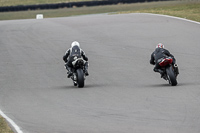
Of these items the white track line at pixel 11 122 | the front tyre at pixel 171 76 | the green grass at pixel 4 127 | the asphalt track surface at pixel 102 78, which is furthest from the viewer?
the front tyre at pixel 171 76

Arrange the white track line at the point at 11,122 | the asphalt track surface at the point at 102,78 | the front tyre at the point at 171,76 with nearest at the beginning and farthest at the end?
the white track line at the point at 11,122, the asphalt track surface at the point at 102,78, the front tyre at the point at 171,76

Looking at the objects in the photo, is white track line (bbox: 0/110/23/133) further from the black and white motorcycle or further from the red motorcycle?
the red motorcycle

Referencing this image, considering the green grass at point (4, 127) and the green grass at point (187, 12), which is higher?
the green grass at point (4, 127)

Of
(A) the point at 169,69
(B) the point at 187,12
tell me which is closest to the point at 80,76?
(A) the point at 169,69

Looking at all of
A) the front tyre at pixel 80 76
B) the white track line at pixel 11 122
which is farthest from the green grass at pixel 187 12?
the white track line at pixel 11 122

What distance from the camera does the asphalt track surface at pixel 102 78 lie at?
8.95 meters

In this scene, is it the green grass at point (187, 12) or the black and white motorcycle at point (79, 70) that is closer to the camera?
the black and white motorcycle at point (79, 70)

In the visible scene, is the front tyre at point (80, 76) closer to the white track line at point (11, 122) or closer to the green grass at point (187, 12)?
the white track line at point (11, 122)

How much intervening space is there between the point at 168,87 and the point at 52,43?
10386 millimetres

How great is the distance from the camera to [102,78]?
15109mm

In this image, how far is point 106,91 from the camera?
12469 millimetres

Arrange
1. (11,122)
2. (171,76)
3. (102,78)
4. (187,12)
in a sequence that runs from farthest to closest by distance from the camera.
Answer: (187,12)
(102,78)
(171,76)
(11,122)

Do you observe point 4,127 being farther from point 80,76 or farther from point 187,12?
point 187,12

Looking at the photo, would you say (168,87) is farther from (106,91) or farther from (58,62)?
(58,62)
